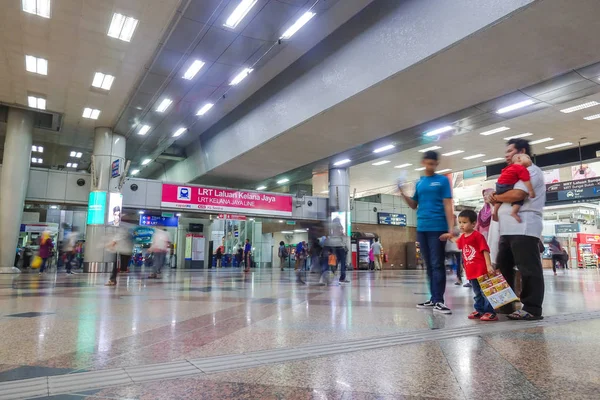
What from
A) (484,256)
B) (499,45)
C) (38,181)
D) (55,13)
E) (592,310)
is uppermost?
(55,13)

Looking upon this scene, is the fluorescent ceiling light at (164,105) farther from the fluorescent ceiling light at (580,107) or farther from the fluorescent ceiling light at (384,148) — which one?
the fluorescent ceiling light at (580,107)

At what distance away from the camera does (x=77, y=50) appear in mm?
11492

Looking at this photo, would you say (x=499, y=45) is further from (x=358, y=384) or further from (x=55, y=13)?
(x=55, y=13)

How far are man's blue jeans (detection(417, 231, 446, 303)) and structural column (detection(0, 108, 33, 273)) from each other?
16942mm

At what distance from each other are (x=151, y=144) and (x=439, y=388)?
20.1m

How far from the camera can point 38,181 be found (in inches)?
707

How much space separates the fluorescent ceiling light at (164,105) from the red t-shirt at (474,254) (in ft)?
42.1

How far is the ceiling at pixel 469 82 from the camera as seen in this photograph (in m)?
8.29

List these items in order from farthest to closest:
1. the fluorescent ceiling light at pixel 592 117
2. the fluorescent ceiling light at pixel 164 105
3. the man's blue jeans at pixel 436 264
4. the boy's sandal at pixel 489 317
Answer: the fluorescent ceiling light at pixel 592 117 → the fluorescent ceiling light at pixel 164 105 → the man's blue jeans at pixel 436 264 → the boy's sandal at pixel 489 317

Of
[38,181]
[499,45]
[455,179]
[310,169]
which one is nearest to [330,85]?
[499,45]

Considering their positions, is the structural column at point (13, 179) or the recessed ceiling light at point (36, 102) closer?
the recessed ceiling light at point (36, 102)


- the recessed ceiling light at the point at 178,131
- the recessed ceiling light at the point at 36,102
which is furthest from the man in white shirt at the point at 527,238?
the recessed ceiling light at the point at 36,102

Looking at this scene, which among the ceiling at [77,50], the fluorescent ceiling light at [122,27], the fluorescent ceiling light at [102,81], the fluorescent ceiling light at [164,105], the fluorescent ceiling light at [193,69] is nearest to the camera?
the ceiling at [77,50]

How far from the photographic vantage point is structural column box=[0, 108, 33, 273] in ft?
52.1
